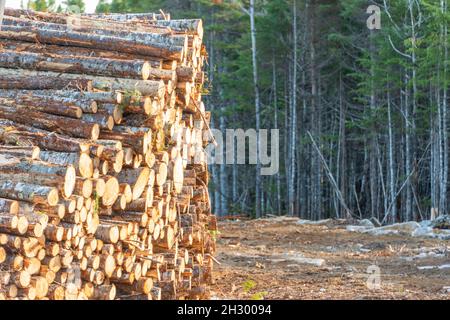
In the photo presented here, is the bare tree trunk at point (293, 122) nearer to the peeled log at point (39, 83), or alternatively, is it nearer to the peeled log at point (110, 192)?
the peeled log at point (39, 83)

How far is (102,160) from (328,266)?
5.65m

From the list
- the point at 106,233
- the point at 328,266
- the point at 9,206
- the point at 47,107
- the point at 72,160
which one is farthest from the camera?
the point at 328,266

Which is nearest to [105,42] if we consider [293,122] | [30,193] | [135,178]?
[135,178]

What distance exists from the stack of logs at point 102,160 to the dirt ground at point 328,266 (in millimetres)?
970

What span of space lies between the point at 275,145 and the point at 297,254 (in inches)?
679

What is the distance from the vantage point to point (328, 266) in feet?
39.4

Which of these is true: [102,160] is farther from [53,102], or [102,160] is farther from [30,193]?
[30,193]

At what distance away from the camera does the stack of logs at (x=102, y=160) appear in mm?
6594

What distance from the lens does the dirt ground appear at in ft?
31.1

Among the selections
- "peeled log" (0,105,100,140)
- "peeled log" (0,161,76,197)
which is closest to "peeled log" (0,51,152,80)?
"peeled log" (0,105,100,140)

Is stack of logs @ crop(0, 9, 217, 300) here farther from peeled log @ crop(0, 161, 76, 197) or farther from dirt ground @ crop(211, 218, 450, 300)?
dirt ground @ crop(211, 218, 450, 300)

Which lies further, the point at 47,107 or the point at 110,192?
the point at 47,107

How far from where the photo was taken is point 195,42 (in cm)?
1035

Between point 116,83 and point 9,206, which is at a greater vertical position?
point 116,83
